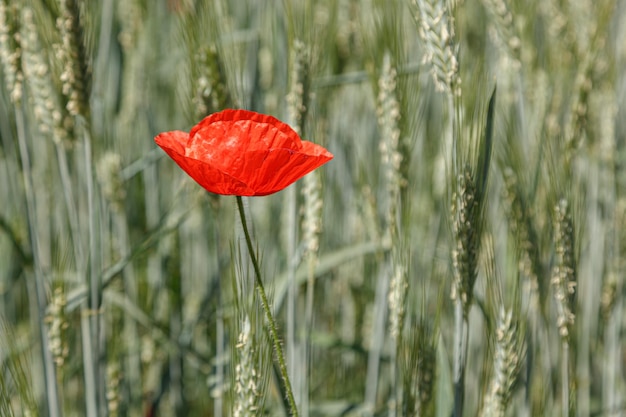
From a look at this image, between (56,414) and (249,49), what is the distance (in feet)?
2.67

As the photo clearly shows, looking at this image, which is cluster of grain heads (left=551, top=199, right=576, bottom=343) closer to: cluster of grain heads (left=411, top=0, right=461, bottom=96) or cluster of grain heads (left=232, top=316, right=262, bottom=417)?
cluster of grain heads (left=411, top=0, right=461, bottom=96)

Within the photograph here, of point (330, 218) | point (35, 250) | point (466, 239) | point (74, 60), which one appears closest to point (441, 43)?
point (466, 239)

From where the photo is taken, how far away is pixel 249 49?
4.78 ft

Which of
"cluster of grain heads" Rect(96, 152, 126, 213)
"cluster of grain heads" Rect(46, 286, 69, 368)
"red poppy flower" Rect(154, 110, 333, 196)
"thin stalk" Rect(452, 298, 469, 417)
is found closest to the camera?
"red poppy flower" Rect(154, 110, 333, 196)

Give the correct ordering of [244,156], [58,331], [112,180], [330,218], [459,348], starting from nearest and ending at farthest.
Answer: [244,156] → [459,348] → [58,331] → [112,180] → [330,218]

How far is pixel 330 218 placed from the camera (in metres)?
1.59

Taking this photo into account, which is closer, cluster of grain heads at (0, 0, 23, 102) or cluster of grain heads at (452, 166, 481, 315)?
cluster of grain heads at (452, 166, 481, 315)

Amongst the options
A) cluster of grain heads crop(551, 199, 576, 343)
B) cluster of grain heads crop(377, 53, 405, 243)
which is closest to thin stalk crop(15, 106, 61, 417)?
cluster of grain heads crop(377, 53, 405, 243)

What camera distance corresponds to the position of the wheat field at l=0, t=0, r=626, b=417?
0.79 metres

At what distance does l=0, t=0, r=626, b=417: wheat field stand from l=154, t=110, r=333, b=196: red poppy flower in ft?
0.20

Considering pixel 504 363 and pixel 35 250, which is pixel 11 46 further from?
pixel 504 363

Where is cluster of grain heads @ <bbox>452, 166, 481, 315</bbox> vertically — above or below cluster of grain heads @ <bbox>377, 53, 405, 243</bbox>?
below

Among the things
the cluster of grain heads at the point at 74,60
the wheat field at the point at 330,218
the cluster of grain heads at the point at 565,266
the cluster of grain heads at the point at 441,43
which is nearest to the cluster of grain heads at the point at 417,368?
the wheat field at the point at 330,218

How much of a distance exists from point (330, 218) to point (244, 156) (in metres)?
0.95
